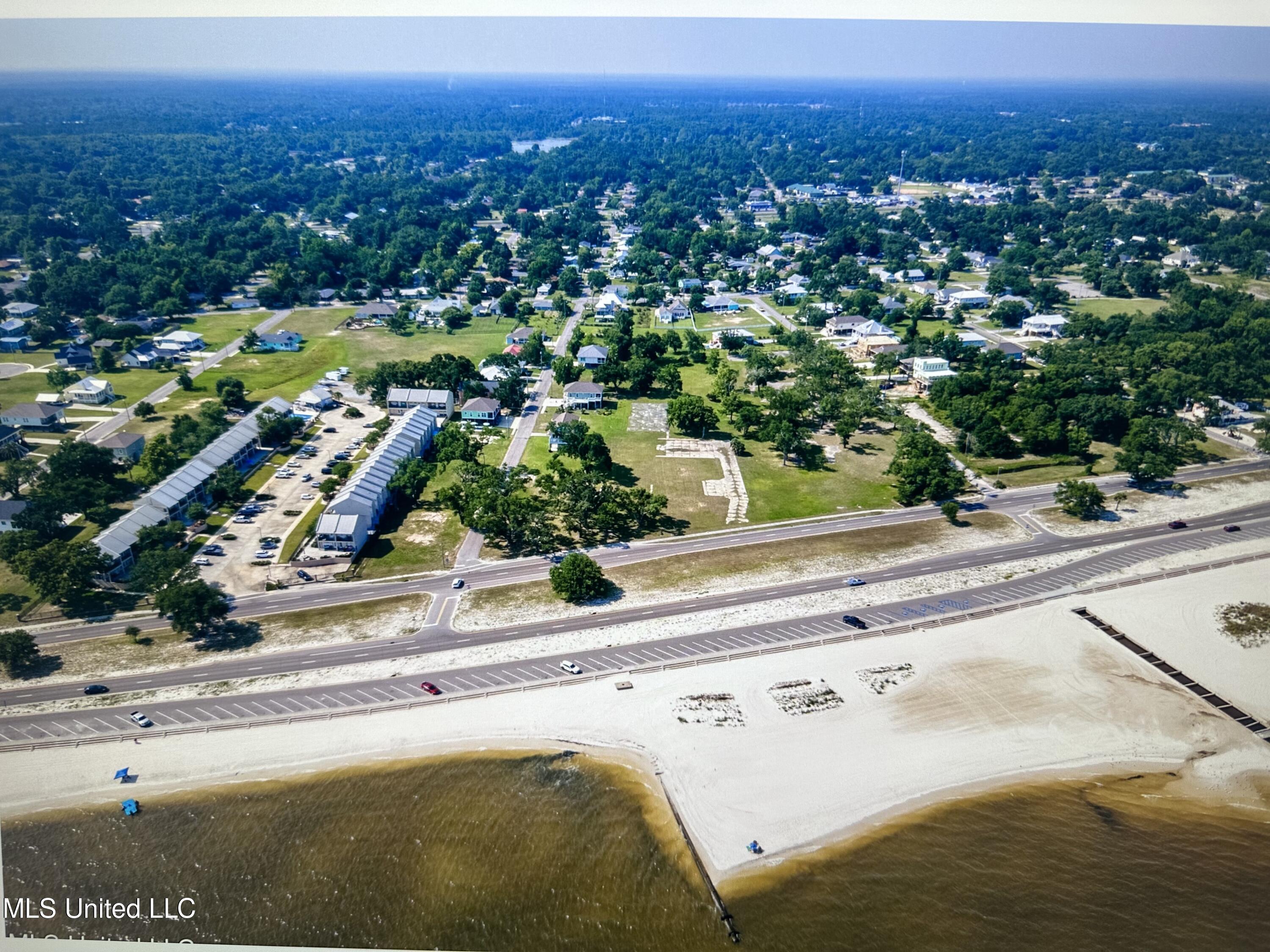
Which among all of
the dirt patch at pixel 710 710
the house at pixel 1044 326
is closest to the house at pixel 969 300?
the house at pixel 1044 326

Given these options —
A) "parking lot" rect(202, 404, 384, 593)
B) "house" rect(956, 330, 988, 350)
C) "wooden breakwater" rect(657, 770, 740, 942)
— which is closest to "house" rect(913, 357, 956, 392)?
"house" rect(956, 330, 988, 350)

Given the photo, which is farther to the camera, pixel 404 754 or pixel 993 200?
pixel 993 200

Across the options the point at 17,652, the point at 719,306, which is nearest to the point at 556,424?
the point at 17,652

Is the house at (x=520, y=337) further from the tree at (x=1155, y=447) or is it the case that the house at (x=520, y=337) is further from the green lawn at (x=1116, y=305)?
the green lawn at (x=1116, y=305)

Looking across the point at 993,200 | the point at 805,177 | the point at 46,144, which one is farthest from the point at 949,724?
the point at 46,144

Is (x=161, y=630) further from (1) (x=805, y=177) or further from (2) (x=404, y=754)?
(1) (x=805, y=177)

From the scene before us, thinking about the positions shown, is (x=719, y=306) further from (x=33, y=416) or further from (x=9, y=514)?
(x=9, y=514)

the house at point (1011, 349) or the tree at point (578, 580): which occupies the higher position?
the house at point (1011, 349)
